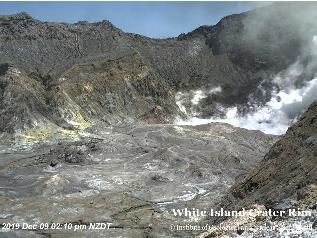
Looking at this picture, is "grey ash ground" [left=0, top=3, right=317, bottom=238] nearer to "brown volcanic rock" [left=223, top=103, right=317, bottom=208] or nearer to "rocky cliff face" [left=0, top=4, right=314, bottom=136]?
"brown volcanic rock" [left=223, top=103, right=317, bottom=208]

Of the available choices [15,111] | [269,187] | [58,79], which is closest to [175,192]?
[269,187]

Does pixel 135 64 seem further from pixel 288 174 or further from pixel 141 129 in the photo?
pixel 288 174

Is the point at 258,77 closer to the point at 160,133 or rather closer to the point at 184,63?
the point at 184,63

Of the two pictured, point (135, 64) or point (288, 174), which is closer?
point (288, 174)

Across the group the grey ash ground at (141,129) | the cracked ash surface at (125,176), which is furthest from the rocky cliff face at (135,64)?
the cracked ash surface at (125,176)

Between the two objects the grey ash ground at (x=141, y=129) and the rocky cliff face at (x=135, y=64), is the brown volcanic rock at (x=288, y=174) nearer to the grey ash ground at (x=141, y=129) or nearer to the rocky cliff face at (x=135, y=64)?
the grey ash ground at (x=141, y=129)

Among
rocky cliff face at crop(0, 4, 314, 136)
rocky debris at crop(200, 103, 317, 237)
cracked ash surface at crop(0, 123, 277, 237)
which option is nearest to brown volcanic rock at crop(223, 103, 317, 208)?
rocky debris at crop(200, 103, 317, 237)

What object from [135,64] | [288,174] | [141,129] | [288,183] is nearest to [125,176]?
[141,129]
